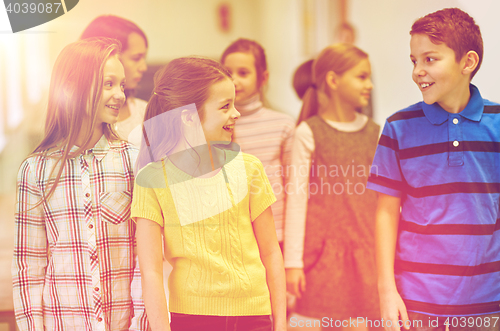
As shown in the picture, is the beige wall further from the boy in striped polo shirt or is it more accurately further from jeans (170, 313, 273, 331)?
jeans (170, 313, 273, 331)

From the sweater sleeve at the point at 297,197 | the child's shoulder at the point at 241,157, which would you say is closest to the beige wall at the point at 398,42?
the sweater sleeve at the point at 297,197

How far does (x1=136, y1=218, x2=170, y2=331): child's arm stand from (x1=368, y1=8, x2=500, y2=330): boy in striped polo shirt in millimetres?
606

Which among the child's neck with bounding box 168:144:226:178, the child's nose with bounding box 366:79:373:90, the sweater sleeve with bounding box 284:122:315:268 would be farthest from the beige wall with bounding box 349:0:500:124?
the child's neck with bounding box 168:144:226:178

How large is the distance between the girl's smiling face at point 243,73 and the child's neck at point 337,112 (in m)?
0.26

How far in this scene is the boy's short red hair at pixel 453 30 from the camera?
1.16 meters

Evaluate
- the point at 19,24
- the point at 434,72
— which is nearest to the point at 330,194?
the point at 434,72

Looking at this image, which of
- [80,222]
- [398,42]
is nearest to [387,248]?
[398,42]

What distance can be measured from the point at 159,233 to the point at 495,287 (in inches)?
36.2

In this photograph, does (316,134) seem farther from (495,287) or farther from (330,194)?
(495,287)

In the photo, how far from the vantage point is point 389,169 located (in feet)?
3.93

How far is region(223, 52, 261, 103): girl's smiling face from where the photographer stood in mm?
1343

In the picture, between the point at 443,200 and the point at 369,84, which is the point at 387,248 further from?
the point at 369,84

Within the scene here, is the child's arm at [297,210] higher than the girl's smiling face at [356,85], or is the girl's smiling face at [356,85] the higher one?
the girl's smiling face at [356,85]

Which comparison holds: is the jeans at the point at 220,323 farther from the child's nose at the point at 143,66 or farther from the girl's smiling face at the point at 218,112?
the child's nose at the point at 143,66
